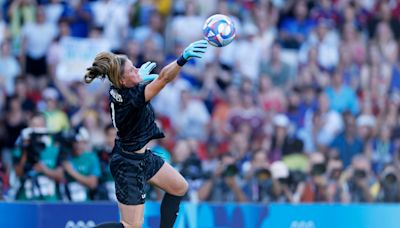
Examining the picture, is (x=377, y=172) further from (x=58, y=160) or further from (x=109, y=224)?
(x=109, y=224)

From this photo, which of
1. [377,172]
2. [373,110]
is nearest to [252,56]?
[373,110]

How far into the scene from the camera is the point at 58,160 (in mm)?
14031

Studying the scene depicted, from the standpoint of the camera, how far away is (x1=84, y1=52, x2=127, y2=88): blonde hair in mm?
10945

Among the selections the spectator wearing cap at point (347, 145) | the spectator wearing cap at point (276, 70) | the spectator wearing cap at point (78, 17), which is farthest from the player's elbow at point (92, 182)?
the spectator wearing cap at point (276, 70)

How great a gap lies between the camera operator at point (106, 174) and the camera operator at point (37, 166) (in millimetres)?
524

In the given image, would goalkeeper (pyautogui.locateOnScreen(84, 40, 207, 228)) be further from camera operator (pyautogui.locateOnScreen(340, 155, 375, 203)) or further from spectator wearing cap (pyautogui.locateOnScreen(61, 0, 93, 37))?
spectator wearing cap (pyautogui.locateOnScreen(61, 0, 93, 37))

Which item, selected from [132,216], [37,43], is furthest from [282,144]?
[132,216]

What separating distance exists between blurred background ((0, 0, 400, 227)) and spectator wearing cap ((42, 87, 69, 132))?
0.06 feet

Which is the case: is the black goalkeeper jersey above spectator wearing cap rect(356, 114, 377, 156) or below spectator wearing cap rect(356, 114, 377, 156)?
above

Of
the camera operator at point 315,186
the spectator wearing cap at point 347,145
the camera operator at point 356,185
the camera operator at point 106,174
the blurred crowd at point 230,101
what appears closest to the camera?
the camera operator at point 106,174

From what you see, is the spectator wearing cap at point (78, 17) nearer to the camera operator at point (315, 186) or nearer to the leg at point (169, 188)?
the camera operator at point (315, 186)

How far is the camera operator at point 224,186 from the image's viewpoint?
1497 cm

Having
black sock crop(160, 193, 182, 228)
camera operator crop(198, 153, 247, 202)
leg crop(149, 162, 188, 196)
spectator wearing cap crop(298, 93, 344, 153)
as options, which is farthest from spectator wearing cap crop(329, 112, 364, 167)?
leg crop(149, 162, 188, 196)

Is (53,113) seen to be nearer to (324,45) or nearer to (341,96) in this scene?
(341,96)
